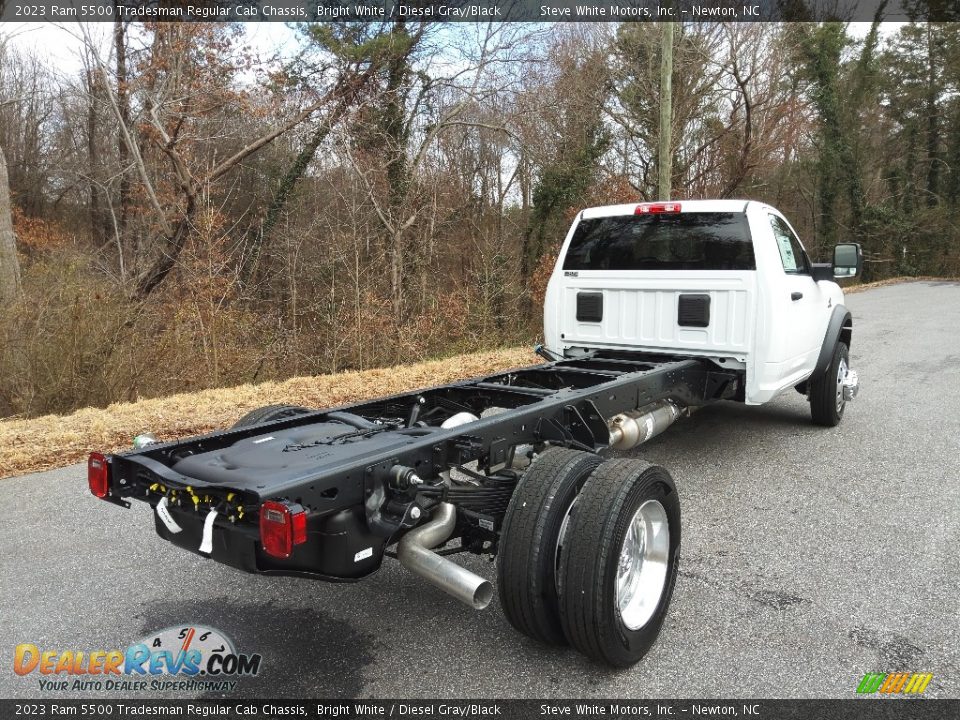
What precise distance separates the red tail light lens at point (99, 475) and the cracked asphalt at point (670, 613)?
759 mm

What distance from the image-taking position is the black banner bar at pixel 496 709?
2.63m

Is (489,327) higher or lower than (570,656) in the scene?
higher

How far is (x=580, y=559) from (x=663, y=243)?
3.74 meters

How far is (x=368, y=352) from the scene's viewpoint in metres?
13.0

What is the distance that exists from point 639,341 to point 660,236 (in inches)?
36.2

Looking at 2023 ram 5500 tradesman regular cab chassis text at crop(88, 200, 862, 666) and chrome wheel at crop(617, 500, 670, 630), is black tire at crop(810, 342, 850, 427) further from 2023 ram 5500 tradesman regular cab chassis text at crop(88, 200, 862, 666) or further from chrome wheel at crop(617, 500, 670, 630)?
chrome wheel at crop(617, 500, 670, 630)

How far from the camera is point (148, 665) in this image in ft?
9.87

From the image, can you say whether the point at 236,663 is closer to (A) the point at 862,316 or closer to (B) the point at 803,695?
(B) the point at 803,695

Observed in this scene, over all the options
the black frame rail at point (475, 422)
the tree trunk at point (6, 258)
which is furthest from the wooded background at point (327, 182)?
the black frame rail at point (475, 422)

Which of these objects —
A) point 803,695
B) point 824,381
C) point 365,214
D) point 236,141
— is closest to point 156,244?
point 236,141

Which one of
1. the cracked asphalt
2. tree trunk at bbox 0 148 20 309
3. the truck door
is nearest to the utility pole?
the truck door

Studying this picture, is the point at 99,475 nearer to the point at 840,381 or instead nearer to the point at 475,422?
the point at 475,422

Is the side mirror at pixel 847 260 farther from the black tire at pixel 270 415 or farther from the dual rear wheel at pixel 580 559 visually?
the black tire at pixel 270 415

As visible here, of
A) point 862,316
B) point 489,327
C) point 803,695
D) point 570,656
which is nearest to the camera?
point 803,695
